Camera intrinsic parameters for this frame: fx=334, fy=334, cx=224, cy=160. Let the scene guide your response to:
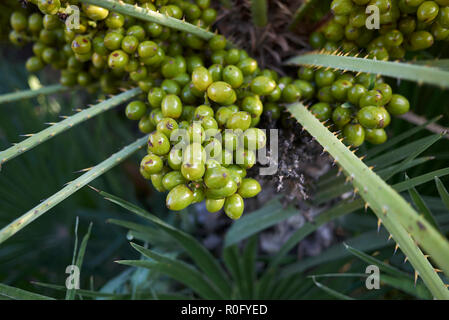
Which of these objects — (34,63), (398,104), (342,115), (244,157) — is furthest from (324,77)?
(34,63)

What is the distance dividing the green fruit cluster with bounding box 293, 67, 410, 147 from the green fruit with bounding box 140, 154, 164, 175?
23.6 inches

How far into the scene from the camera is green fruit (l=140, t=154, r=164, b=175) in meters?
1.02

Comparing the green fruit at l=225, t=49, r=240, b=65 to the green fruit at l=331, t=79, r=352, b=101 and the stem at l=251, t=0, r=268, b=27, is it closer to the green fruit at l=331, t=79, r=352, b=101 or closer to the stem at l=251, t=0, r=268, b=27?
the stem at l=251, t=0, r=268, b=27

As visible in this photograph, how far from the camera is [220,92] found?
3.64 ft

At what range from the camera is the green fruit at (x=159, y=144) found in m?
1.01

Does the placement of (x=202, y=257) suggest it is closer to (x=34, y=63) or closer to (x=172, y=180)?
(x=172, y=180)

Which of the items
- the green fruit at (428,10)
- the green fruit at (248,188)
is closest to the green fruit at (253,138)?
the green fruit at (248,188)

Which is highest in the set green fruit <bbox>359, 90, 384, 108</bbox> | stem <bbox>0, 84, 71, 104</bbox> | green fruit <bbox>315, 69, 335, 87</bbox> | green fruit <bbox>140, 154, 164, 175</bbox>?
stem <bbox>0, 84, 71, 104</bbox>

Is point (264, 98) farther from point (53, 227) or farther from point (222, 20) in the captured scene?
Answer: point (53, 227)

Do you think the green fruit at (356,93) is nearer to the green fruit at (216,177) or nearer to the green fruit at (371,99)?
the green fruit at (371,99)

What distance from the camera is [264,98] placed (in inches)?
52.4

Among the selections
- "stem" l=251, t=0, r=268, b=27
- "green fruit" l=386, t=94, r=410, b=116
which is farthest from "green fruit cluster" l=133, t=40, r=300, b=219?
"green fruit" l=386, t=94, r=410, b=116

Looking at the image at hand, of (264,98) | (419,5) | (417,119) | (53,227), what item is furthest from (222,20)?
(53,227)

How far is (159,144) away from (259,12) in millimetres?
759
